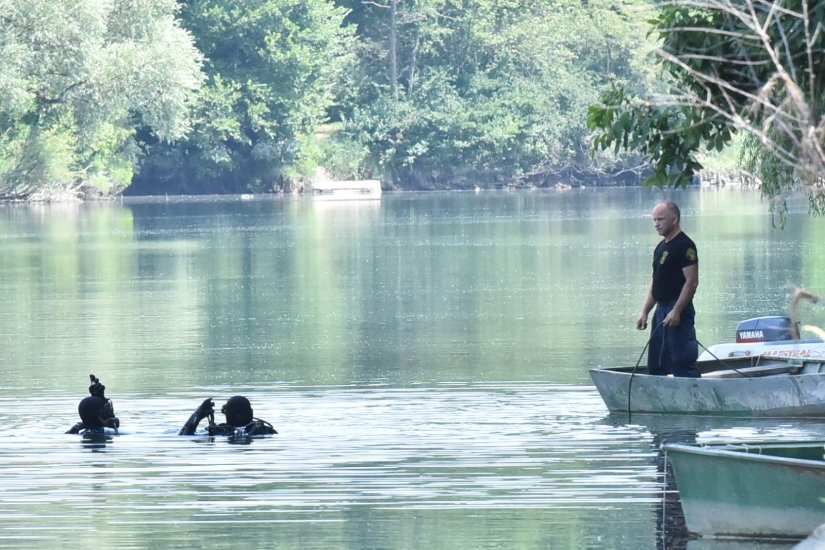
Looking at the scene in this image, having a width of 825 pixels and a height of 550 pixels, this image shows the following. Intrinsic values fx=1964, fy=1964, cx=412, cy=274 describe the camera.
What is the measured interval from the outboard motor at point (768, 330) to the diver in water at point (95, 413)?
5886mm

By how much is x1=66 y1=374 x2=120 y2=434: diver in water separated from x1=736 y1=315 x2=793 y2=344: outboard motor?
19.3ft

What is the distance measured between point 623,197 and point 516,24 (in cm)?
2167

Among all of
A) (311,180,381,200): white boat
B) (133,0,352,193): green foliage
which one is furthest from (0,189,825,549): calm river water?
(311,180,381,200): white boat

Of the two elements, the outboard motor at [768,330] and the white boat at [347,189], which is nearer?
the outboard motor at [768,330]

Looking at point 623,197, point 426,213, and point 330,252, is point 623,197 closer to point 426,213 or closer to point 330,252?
point 426,213

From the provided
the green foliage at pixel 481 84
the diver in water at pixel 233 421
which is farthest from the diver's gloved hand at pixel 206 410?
the green foliage at pixel 481 84

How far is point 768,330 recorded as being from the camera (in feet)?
59.3

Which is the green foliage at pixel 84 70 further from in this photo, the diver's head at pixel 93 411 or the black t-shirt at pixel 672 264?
the black t-shirt at pixel 672 264

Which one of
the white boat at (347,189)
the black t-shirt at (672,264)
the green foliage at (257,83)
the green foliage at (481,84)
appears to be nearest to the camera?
the black t-shirt at (672,264)

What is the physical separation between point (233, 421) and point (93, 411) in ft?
3.84

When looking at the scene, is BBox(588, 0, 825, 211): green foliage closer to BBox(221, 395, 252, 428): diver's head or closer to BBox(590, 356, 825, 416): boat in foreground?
BBox(590, 356, 825, 416): boat in foreground

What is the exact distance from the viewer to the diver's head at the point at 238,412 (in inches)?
638

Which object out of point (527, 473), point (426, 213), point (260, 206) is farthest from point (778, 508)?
point (260, 206)

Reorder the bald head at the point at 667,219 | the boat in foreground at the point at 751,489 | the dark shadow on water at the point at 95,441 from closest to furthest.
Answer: the boat in foreground at the point at 751,489
the dark shadow on water at the point at 95,441
the bald head at the point at 667,219
